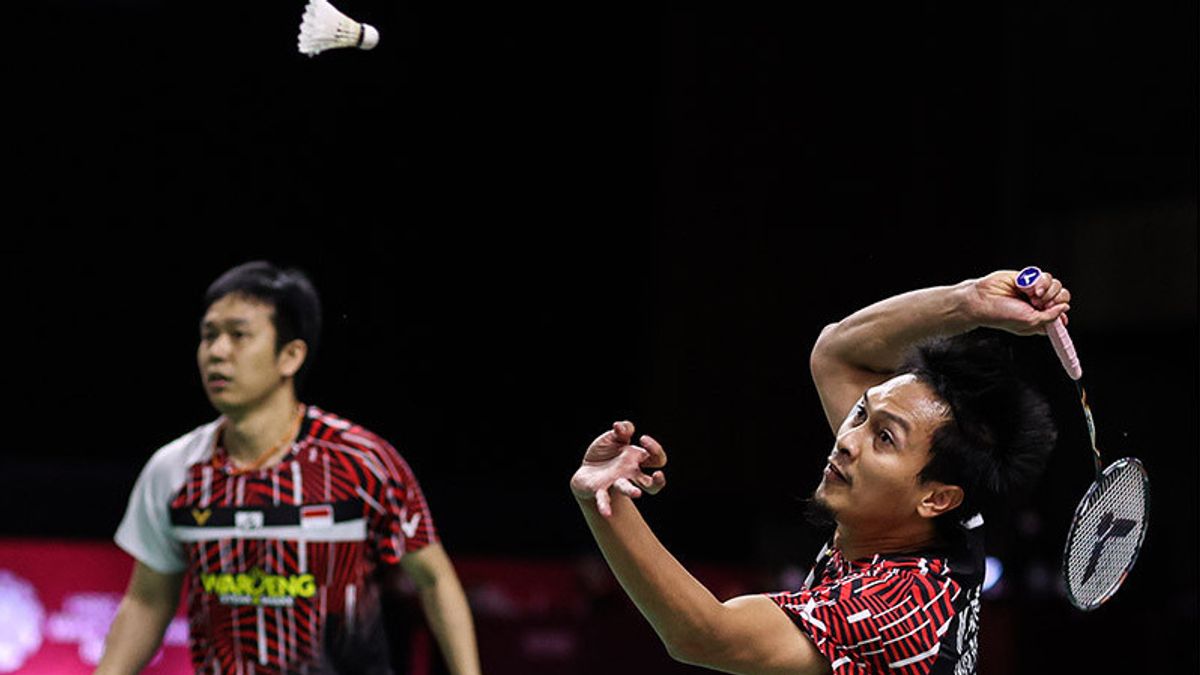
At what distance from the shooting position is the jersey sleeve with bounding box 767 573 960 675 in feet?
7.36

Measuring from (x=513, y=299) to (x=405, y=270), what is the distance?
0.51m

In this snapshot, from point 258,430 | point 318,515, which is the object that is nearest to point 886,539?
point 318,515

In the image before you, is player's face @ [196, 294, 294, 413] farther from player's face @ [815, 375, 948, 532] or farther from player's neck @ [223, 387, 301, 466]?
player's face @ [815, 375, 948, 532]

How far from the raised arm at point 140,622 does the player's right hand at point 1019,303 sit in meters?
2.11

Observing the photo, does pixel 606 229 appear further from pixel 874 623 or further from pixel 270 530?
pixel 874 623

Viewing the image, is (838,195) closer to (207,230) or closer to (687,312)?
(687,312)

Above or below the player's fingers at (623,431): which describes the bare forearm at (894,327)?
above

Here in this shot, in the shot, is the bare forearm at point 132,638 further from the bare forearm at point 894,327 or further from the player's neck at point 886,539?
the player's neck at point 886,539

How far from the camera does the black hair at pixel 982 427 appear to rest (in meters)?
2.43

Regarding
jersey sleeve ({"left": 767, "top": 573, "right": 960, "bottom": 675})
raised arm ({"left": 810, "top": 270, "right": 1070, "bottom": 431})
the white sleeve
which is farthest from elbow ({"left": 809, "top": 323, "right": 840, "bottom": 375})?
the white sleeve

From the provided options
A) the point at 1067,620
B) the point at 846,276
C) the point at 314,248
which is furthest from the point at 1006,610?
the point at 314,248

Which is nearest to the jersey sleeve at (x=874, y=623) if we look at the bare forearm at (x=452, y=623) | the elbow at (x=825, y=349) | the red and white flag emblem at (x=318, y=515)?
the elbow at (x=825, y=349)

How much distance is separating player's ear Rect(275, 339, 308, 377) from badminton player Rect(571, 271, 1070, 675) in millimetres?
1671

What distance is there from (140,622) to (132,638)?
39 millimetres
